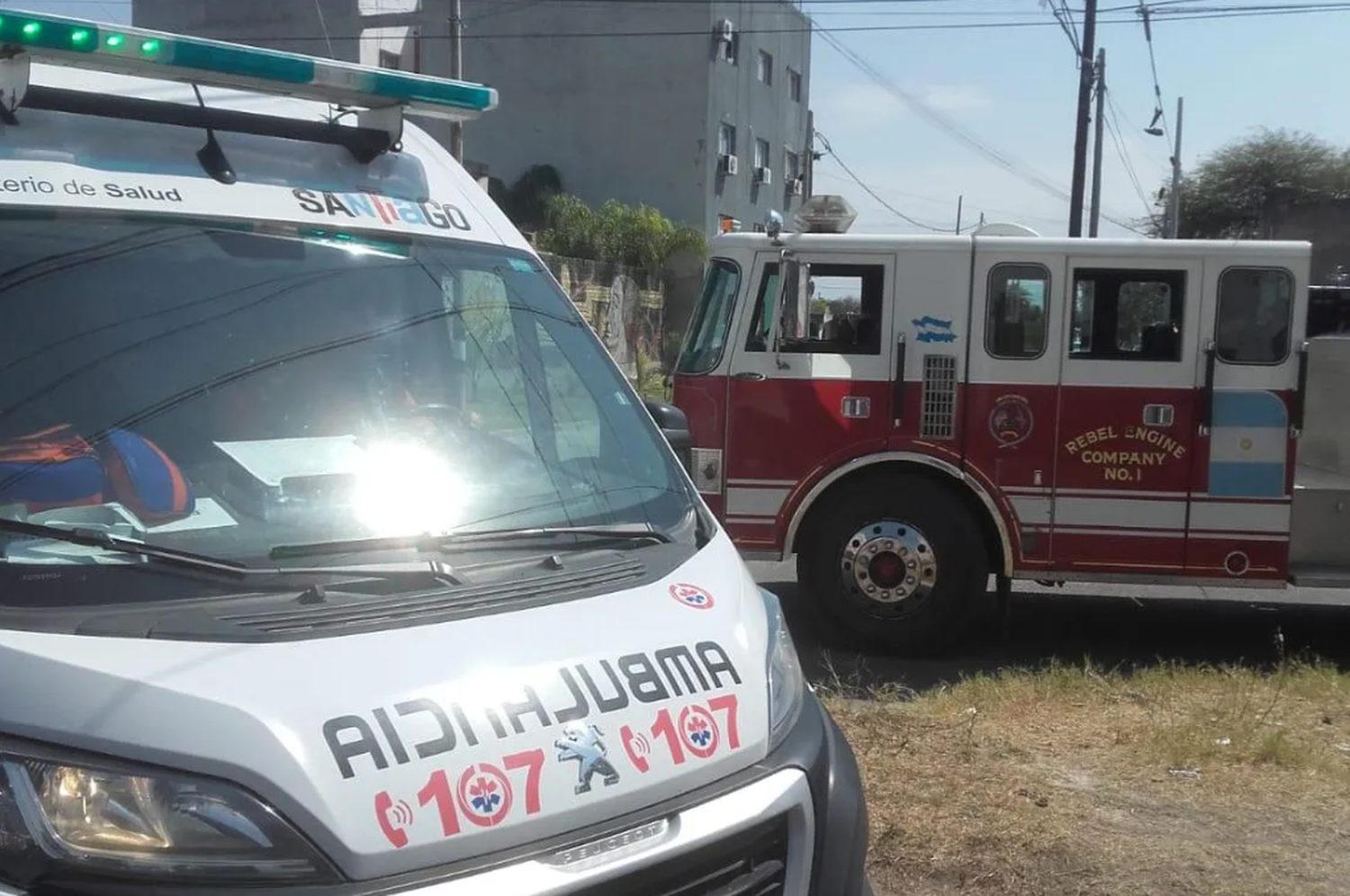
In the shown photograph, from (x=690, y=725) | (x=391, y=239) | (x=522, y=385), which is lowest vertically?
(x=690, y=725)

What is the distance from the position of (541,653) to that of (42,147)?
157 centimetres

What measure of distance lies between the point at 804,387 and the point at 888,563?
1.11 m

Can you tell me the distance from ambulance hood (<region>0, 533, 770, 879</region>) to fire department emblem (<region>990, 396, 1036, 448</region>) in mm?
5089

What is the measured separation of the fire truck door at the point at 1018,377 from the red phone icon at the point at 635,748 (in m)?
5.36

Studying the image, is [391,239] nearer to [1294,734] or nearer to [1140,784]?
[1140,784]

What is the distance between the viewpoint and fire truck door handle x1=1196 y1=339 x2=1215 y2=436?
24.1 feet

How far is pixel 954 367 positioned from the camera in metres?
7.55

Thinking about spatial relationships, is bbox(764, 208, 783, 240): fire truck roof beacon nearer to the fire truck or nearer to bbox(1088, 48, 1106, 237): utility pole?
the fire truck

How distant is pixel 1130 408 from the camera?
7449 millimetres

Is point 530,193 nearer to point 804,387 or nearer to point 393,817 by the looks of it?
point 804,387

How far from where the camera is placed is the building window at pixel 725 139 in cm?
3506

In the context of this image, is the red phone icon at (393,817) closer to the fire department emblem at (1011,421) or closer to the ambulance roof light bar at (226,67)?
the ambulance roof light bar at (226,67)

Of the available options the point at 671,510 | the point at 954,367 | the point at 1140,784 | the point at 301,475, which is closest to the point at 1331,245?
the point at 954,367

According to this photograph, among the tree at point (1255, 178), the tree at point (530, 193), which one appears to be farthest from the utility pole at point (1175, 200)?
the tree at point (530, 193)
